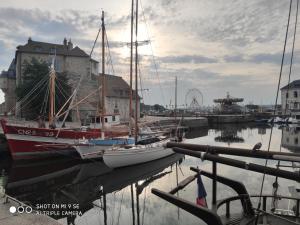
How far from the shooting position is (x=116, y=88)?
6303cm

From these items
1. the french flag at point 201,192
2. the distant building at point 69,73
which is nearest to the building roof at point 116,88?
the distant building at point 69,73

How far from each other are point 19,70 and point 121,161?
42703mm

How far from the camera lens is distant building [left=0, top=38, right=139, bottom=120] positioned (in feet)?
181

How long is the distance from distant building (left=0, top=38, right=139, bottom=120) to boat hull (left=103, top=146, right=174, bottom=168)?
99.9 feet

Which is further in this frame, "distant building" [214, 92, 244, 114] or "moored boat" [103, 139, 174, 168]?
"distant building" [214, 92, 244, 114]

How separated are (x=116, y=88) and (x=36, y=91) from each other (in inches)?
860

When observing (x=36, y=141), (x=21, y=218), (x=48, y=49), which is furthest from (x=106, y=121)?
(x=48, y=49)

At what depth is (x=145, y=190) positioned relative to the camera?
55.4 ft

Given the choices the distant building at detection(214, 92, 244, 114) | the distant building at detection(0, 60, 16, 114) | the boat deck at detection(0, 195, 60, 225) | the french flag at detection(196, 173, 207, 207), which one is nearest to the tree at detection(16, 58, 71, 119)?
the distant building at detection(0, 60, 16, 114)

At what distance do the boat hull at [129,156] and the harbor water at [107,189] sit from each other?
0.56 metres

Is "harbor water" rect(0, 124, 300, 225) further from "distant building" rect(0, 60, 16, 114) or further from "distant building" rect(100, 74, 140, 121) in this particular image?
"distant building" rect(0, 60, 16, 114)

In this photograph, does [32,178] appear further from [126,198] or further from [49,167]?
[126,198]

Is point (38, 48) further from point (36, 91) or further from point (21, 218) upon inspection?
point (21, 218)

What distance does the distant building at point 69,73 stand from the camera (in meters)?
55.2
